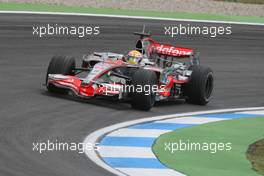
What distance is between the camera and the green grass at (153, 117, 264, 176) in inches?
458

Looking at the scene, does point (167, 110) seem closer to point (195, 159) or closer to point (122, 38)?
point (195, 159)

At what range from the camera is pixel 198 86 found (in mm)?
16922

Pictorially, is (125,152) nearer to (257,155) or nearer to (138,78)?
(257,155)

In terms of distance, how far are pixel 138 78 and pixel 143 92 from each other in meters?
0.25

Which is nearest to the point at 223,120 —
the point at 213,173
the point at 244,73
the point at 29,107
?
the point at 29,107

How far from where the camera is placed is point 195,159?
1221 centimetres

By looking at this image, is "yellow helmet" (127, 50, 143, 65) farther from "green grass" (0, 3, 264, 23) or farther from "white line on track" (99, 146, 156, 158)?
"green grass" (0, 3, 264, 23)

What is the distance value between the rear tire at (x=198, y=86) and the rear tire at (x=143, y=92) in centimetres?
134

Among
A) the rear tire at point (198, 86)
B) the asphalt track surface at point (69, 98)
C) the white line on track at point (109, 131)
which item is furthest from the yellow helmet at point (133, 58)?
the white line on track at point (109, 131)

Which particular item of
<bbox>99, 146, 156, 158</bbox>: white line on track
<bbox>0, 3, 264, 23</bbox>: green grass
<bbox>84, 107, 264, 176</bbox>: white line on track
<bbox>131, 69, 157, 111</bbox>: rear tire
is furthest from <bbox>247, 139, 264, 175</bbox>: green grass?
<bbox>0, 3, 264, 23</bbox>: green grass

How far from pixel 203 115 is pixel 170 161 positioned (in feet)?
13.5

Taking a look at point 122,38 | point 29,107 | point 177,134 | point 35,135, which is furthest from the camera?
point 122,38

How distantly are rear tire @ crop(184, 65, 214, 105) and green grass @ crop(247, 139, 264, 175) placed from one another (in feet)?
10.9

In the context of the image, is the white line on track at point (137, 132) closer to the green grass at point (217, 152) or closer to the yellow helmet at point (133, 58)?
the green grass at point (217, 152)
